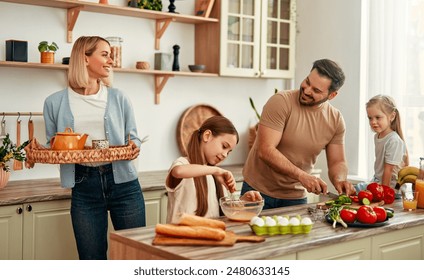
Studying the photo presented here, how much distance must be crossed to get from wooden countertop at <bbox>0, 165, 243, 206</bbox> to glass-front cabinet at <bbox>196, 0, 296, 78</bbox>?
951 mm

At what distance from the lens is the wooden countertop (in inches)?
134

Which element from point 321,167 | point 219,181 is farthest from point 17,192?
point 321,167

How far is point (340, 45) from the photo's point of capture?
5.08 meters

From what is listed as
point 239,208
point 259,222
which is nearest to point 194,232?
point 259,222

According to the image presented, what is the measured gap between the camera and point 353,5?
196 inches

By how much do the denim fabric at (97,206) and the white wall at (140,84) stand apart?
3.11 feet

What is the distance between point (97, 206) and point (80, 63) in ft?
2.30

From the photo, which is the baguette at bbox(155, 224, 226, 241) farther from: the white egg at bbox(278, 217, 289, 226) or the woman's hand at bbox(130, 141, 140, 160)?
the woman's hand at bbox(130, 141, 140, 160)

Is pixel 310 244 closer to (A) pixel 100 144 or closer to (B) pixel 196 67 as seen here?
(A) pixel 100 144

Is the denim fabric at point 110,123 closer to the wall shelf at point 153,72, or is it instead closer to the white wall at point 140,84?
the wall shelf at point 153,72

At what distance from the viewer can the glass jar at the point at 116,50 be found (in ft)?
13.7

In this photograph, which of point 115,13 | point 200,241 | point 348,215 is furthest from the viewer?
point 115,13

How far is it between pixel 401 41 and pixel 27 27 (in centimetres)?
257
